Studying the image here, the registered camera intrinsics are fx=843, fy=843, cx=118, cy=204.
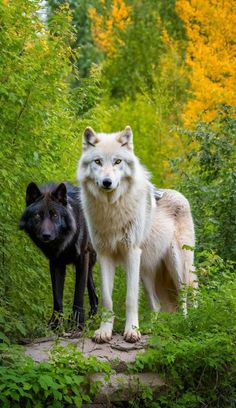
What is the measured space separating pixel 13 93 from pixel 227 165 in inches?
178

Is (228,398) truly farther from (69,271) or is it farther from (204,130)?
(204,130)

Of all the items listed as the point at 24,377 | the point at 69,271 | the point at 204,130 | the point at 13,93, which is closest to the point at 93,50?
the point at 204,130

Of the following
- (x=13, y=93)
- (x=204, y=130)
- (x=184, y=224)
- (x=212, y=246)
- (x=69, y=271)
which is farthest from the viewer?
(x=204, y=130)

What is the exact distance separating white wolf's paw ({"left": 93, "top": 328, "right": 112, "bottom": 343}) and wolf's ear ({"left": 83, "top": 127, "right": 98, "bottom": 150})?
1617 mm

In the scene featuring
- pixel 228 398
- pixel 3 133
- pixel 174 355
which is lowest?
pixel 228 398

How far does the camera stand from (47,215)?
24.7 feet

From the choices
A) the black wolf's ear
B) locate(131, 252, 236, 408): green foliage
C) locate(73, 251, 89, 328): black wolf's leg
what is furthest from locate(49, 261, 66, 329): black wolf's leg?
locate(131, 252, 236, 408): green foliage

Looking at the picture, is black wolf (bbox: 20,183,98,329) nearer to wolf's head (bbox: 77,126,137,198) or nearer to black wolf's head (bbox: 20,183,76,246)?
black wolf's head (bbox: 20,183,76,246)

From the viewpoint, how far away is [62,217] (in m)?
7.65

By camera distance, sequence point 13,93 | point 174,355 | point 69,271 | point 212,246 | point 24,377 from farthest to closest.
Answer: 1. point 212,246
2. point 69,271
3. point 13,93
4. point 174,355
5. point 24,377

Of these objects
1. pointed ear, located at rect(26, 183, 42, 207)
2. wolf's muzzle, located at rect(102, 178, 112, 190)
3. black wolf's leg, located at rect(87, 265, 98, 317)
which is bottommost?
black wolf's leg, located at rect(87, 265, 98, 317)

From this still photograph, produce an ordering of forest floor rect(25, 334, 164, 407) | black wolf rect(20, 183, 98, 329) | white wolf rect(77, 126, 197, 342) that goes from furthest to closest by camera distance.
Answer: black wolf rect(20, 183, 98, 329) → white wolf rect(77, 126, 197, 342) → forest floor rect(25, 334, 164, 407)

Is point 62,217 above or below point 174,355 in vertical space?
above

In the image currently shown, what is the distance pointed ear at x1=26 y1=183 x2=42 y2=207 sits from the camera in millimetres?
7527
